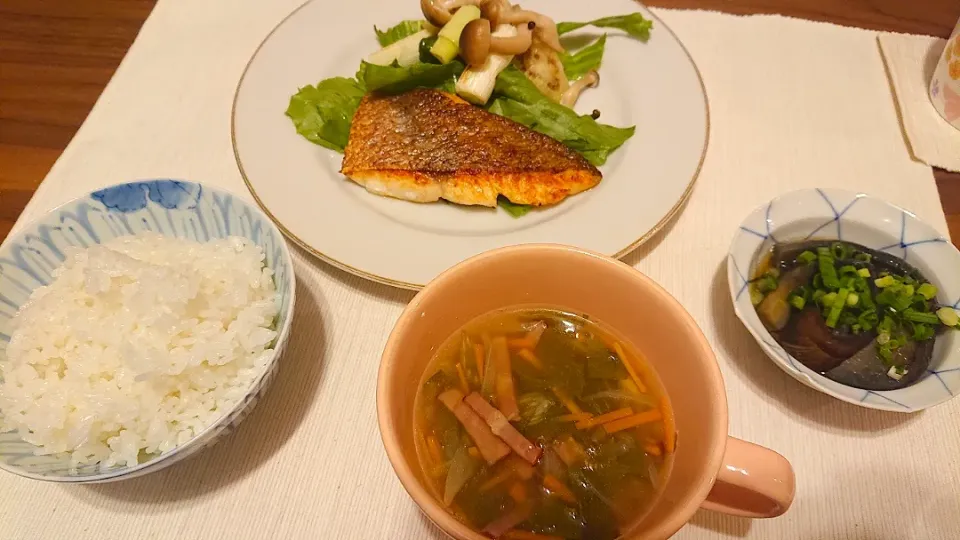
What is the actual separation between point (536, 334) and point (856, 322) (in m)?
0.83

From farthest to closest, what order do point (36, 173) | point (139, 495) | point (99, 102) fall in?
point (99, 102), point (36, 173), point (139, 495)

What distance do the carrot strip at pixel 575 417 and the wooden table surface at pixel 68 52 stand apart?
1447 millimetres

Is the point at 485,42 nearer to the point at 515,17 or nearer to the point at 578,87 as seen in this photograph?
the point at 515,17

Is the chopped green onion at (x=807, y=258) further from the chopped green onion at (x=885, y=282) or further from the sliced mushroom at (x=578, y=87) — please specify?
the sliced mushroom at (x=578, y=87)

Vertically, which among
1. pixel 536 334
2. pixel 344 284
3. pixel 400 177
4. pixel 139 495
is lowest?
pixel 139 495

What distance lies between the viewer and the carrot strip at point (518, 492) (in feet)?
3.35

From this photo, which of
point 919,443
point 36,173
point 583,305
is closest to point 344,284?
point 583,305

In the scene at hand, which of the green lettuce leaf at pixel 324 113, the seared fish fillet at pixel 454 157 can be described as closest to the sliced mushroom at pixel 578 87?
the seared fish fillet at pixel 454 157

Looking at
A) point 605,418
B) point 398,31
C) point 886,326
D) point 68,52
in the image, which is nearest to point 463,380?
point 605,418

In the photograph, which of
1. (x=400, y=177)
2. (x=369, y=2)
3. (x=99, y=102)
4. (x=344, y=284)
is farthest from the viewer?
(x=369, y=2)

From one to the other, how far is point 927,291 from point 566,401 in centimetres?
101

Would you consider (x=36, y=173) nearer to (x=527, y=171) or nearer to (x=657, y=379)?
(x=527, y=171)

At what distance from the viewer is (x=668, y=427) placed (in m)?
1.07

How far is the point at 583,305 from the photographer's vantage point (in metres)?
1.17
